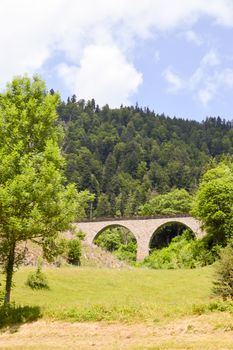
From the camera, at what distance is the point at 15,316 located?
1734 centimetres

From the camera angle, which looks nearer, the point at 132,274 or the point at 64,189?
the point at 64,189

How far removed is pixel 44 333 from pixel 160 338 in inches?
164

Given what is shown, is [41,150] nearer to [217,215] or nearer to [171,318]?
[171,318]

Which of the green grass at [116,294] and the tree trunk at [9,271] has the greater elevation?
the tree trunk at [9,271]

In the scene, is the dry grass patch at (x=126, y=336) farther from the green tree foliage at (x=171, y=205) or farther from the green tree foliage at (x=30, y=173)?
the green tree foliage at (x=171, y=205)

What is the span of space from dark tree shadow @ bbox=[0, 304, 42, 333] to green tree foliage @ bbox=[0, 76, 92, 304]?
480mm

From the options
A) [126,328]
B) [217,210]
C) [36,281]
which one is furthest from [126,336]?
[217,210]

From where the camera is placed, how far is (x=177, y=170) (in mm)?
164750

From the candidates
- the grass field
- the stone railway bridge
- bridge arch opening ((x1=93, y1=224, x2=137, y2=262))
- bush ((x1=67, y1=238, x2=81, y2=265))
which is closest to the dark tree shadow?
the grass field

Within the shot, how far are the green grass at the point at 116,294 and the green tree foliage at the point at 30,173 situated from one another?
3.09 meters

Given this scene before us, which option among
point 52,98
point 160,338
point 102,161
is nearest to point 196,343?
point 160,338

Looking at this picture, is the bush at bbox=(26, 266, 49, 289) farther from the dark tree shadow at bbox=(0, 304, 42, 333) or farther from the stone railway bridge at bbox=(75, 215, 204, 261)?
the stone railway bridge at bbox=(75, 215, 204, 261)

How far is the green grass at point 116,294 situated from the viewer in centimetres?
1623

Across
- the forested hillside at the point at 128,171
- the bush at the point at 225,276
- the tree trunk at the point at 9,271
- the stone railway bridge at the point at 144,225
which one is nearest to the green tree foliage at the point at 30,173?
the tree trunk at the point at 9,271
